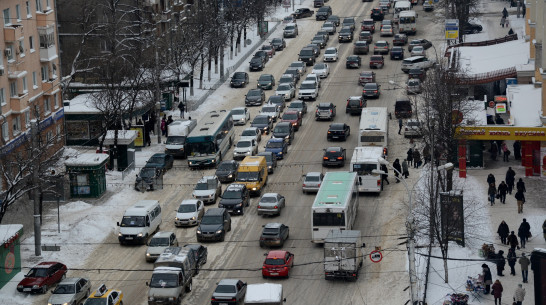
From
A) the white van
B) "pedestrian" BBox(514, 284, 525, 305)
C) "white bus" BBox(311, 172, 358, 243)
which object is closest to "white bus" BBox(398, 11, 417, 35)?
"white bus" BBox(311, 172, 358, 243)

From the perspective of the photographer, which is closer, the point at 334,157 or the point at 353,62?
the point at 334,157

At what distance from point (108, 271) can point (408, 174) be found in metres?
22.4

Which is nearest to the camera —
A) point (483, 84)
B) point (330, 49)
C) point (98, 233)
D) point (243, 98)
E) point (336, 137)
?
point (98, 233)

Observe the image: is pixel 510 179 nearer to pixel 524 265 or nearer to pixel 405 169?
pixel 405 169

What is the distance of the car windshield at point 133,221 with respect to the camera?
60.1 meters

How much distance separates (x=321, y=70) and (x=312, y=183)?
109 feet

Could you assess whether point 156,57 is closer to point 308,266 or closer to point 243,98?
point 243,98

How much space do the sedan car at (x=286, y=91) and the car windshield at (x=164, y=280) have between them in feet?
136

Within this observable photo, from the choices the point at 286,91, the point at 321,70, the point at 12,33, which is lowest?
the point at 286,91

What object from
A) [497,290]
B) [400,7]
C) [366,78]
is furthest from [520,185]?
[400,7]

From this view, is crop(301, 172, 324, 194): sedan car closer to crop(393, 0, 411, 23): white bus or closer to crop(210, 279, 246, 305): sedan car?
crop(210, 279, 246, 305): sedan car

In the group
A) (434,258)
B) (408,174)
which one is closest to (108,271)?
(434,258)

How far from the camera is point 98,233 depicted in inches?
2436

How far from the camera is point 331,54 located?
106562 mm
